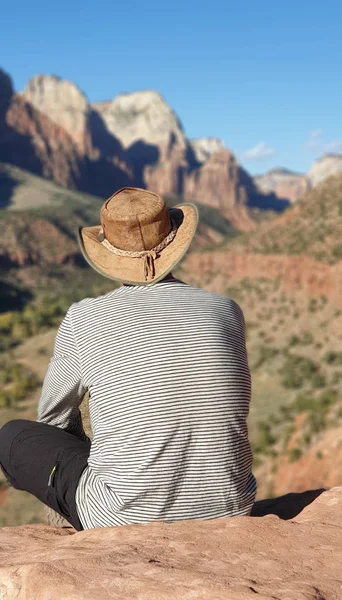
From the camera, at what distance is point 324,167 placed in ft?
617

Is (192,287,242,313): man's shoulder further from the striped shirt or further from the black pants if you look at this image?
the black pants

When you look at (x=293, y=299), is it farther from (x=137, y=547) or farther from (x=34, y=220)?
(x=34, y=220)

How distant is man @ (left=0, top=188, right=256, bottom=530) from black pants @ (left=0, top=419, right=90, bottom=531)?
1 cm

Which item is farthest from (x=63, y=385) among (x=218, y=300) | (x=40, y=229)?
(x=40, y=229)

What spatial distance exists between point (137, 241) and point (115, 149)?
6142 inches

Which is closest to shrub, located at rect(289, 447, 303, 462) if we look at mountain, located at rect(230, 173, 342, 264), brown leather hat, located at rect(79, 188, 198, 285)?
brown leather hat, located at rect(79, 188, 198, 285)

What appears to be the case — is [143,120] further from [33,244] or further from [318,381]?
[318,381]

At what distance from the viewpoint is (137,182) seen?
149000mm

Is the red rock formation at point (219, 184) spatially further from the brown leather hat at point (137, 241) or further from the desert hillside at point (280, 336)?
the brown leather hat at point (137, 241)

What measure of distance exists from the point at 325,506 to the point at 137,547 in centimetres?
148

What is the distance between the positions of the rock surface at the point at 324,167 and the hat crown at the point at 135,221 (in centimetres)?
18607

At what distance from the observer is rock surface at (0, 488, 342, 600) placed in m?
2.49

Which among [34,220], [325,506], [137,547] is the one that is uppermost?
[137,547]

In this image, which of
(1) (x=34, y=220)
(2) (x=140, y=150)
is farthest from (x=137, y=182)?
(1) (x=34, y=220)
